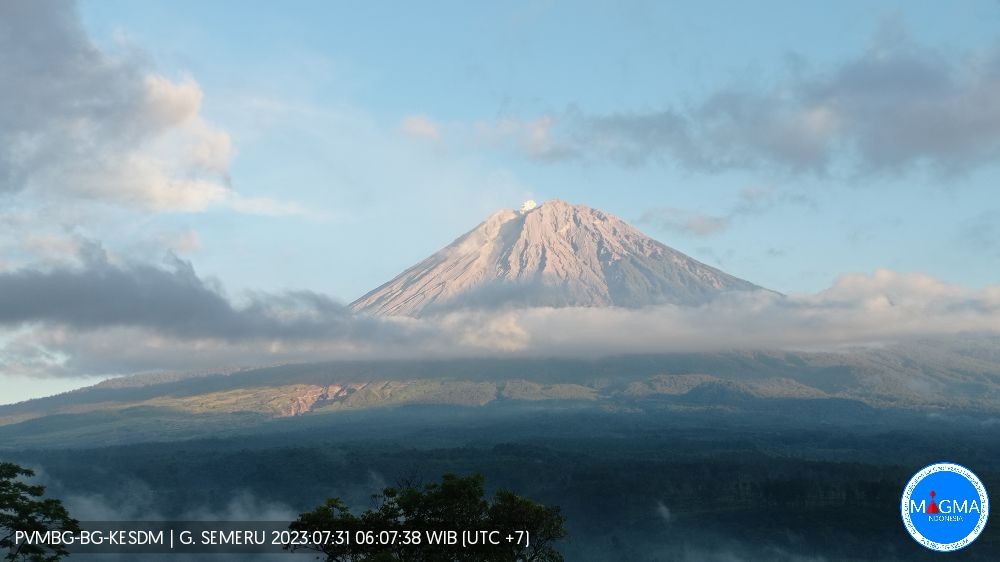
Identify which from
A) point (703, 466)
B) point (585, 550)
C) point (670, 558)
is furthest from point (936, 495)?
point (703, 466)

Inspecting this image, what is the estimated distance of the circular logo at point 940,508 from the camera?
68375mm

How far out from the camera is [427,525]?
44.4m

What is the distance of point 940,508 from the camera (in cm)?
7088

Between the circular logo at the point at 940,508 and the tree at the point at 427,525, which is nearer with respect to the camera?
the tree at the point at 427,525

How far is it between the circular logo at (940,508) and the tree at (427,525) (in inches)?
1378

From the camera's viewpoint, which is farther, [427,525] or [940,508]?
[940,508]

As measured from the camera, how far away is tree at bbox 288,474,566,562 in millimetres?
43562

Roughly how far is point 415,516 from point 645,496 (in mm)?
142357

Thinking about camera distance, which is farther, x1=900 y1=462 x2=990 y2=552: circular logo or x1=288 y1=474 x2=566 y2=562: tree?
x1=900 y1=462 x2=990 y2=552: circular logo

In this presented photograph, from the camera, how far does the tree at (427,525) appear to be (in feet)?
143

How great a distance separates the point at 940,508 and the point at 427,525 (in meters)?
44.3

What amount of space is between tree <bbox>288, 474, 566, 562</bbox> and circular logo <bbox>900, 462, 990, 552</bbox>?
35.0 m

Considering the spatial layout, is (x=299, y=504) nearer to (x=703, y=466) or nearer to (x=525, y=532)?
(x=703, y=466)

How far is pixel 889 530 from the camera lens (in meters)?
152
